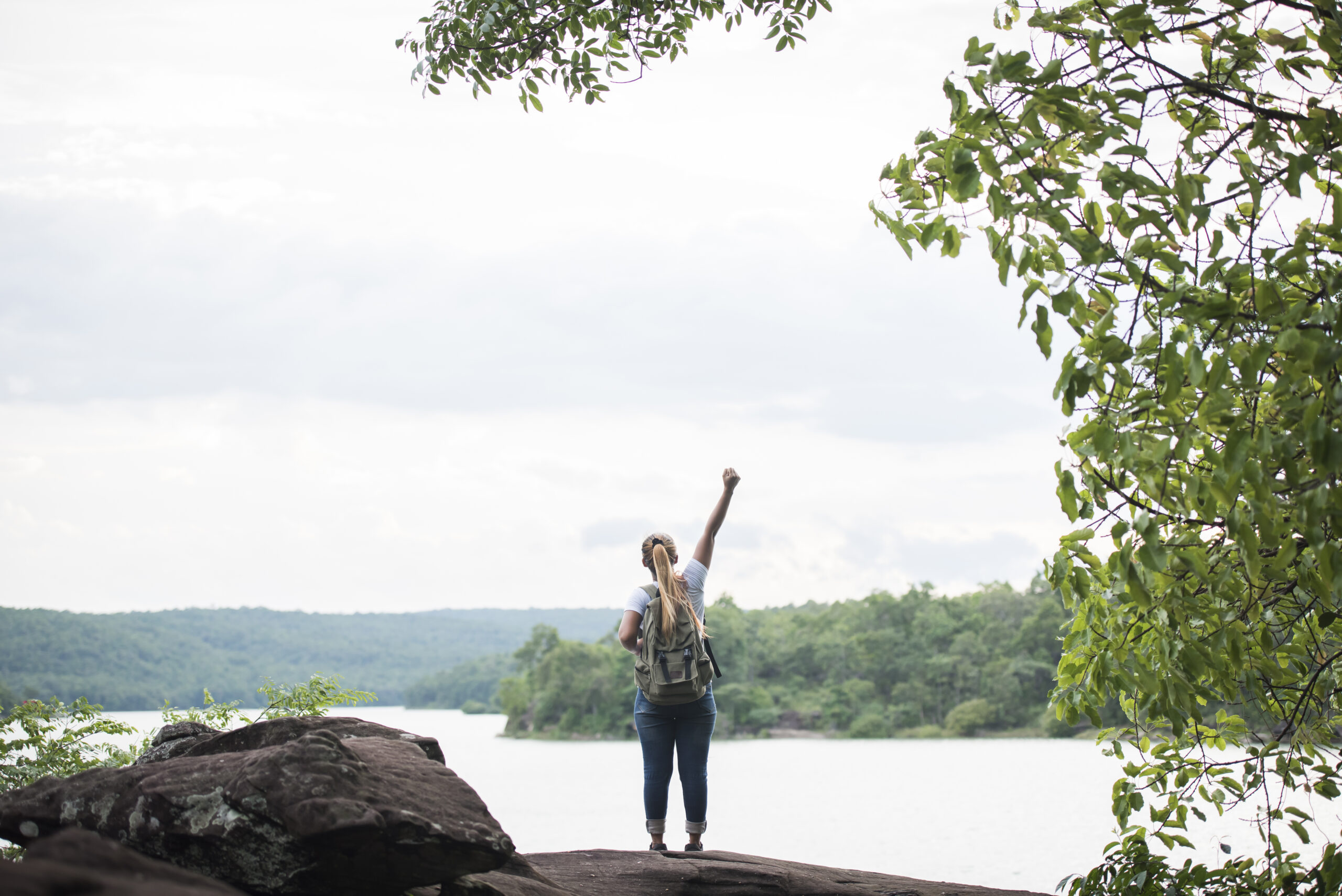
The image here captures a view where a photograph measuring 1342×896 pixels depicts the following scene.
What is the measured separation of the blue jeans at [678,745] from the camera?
19.9 feet

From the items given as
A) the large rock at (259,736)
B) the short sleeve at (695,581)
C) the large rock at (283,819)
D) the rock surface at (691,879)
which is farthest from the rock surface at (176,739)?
the short sleeve at (695,581)

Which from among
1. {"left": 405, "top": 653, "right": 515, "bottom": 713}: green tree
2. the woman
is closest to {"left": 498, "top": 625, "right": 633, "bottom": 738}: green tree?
{"left": 405, "top": 653, "right": 515, "bottom": 713}: green tree

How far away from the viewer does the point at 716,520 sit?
6.29 m

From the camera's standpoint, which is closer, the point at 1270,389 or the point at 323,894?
the point at 1270,389

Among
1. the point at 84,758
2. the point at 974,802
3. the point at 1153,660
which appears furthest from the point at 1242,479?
the point at 974,802

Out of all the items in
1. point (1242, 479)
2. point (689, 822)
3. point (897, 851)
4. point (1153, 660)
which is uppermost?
point (1242, 479)

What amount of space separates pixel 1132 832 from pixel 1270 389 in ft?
11.8

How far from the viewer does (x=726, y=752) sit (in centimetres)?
7081

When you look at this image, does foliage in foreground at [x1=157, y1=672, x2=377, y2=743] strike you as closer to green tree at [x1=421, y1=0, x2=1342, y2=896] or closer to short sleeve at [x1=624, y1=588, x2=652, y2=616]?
short sleeve at [x1=624, y1=588, x2=652, y2=616]

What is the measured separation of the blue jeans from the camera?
607 centimetres

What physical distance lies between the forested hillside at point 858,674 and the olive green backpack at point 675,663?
217 ft

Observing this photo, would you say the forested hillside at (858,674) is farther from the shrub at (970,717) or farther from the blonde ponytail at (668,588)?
the blonde ponytail at (668,588)

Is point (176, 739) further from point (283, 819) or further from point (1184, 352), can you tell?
point (1184, 352)

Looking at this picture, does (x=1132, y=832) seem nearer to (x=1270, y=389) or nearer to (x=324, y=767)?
(x=1270, y=389)
